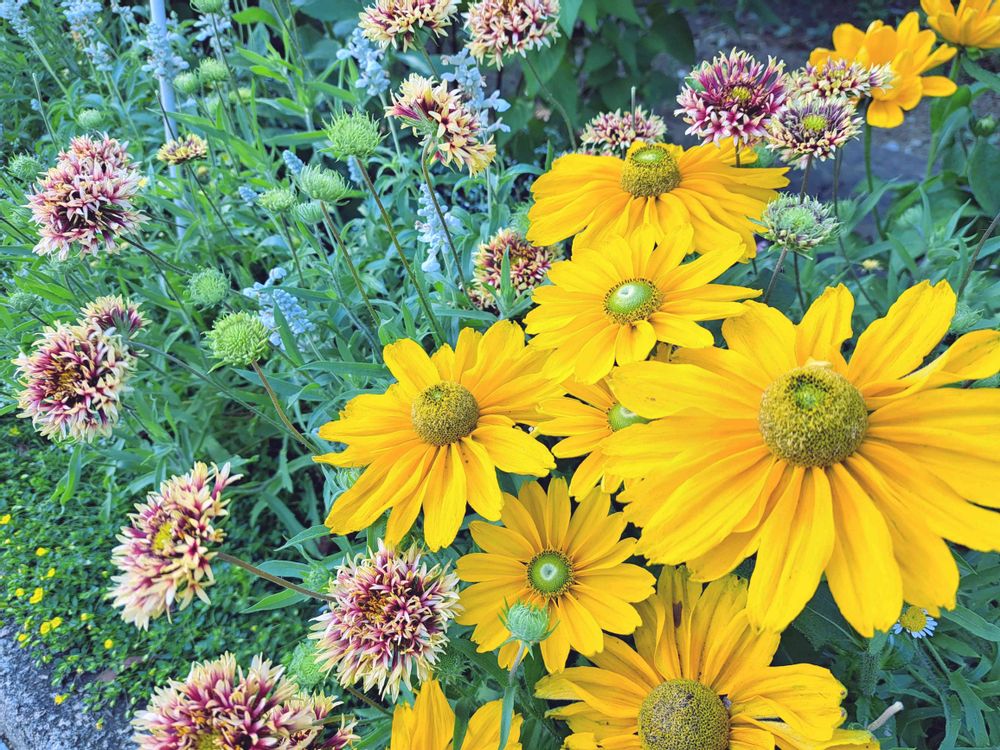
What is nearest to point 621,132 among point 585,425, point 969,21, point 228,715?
point 585,425

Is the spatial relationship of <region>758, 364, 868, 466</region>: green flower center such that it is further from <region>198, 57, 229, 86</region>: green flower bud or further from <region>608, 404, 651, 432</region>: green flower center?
<region>198, 57, 229, 86</region>: green flower bud

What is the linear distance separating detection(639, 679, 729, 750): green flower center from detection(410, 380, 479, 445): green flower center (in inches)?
15.1

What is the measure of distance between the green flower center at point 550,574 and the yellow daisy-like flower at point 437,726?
0.14 metres

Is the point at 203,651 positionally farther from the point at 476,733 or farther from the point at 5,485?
the point at 476,733

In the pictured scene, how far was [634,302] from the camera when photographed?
0.92 metres

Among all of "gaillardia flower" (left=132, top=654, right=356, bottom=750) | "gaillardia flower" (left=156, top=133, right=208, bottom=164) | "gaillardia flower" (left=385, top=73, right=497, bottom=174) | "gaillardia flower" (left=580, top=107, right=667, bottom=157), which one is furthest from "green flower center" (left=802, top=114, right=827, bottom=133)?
"gaillardia flower" (left=156, top=133, right=208, bottom=164)

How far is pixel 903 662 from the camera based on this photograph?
1.04 m

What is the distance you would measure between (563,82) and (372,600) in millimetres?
1994

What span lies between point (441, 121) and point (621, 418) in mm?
481

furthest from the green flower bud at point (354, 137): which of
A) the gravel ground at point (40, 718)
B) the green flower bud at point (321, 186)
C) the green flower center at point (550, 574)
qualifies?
the gravel ground at point (40, 718)

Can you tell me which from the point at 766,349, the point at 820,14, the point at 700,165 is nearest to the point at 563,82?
the point at 700,165

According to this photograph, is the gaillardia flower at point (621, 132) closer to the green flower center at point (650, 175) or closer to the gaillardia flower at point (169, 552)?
the green flower center at point (650, 175)

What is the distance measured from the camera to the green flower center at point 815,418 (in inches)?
28.2

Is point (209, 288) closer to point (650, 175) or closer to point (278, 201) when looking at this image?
point (278, 201)
